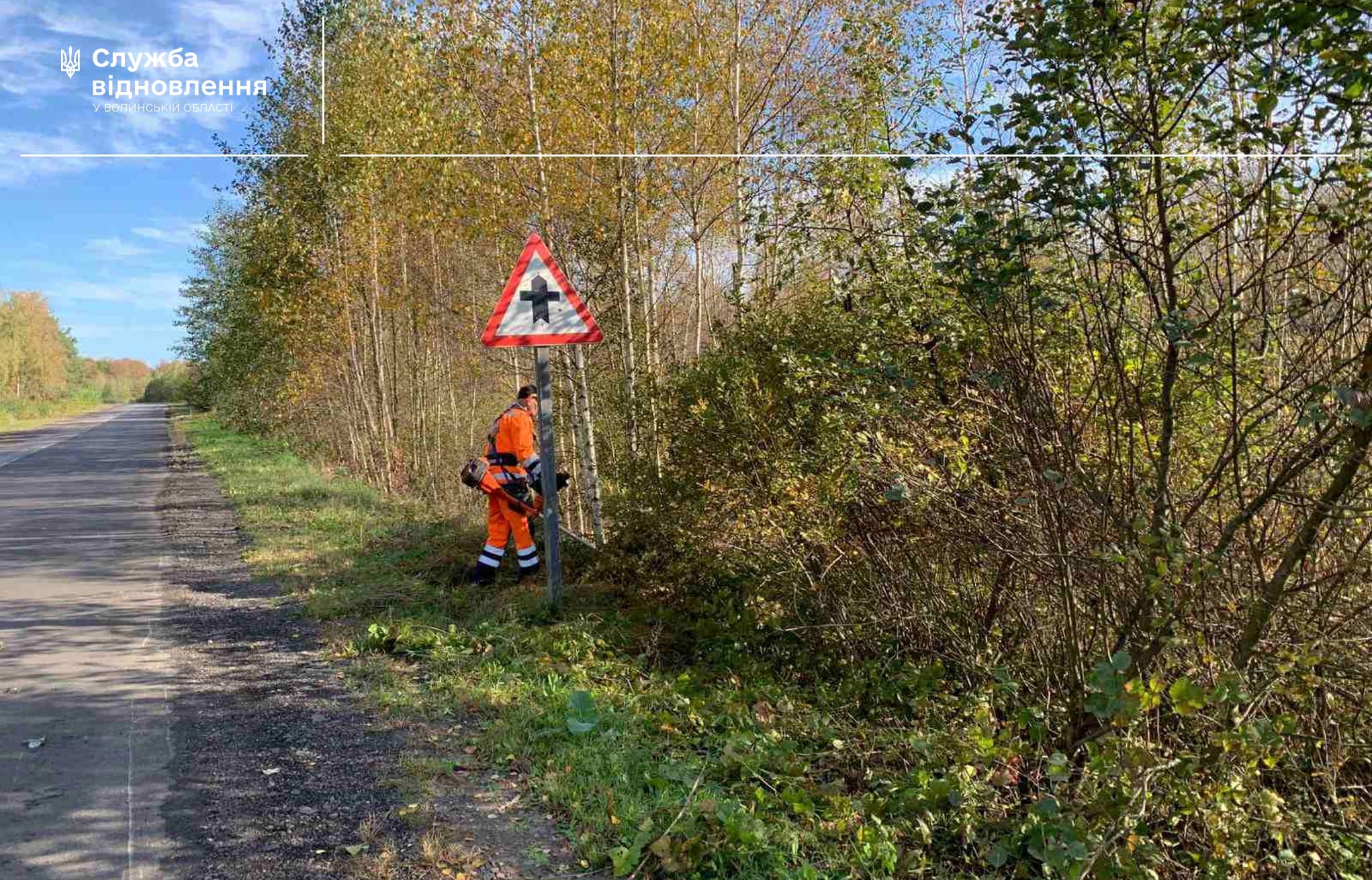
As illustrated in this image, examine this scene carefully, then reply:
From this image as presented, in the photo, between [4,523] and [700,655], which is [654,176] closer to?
[700,655]

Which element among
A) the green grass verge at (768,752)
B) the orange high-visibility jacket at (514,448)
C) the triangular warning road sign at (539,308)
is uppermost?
the triangular warning road sign at (539,308)

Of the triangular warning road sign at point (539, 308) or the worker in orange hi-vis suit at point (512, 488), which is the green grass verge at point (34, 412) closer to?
the worker in orange hi-vis suit at point (512, 488)

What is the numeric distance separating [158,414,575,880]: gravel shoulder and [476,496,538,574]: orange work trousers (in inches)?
66.0

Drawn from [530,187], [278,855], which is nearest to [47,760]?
[278,855]

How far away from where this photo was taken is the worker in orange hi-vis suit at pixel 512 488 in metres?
7.62

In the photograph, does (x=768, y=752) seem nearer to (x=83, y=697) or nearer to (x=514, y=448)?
(x=83, y=697)

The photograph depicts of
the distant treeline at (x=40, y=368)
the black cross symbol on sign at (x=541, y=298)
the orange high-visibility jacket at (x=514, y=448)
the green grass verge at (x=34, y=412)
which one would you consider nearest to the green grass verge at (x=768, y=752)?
the orange high-visibility jacket at (x=514, y=448)

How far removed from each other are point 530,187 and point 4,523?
851cm

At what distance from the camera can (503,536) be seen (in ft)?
25.2

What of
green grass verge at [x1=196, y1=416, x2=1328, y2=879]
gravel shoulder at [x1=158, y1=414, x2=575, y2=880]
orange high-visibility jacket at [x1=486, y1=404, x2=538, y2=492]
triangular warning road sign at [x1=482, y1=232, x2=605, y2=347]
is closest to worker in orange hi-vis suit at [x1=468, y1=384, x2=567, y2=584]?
orange high-visibility jacket at [x1=486, y1=404, x2=538, y2=492]

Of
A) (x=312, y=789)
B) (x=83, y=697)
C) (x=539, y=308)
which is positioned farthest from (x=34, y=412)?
(x=312, y=789)

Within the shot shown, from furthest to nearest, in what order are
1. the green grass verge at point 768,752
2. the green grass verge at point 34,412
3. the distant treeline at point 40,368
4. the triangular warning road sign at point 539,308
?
the distant treeline at point 40,368, the green grass verge at point 34,412, the triangular warning road sign at point 539,308, the green grass verge at point 768,752

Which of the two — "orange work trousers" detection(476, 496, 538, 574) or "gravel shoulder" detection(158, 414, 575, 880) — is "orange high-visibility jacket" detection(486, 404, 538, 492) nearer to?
"orange work trousers" detection(476, 496, 538, 574)

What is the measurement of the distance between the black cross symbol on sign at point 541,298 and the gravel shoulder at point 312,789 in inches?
106
